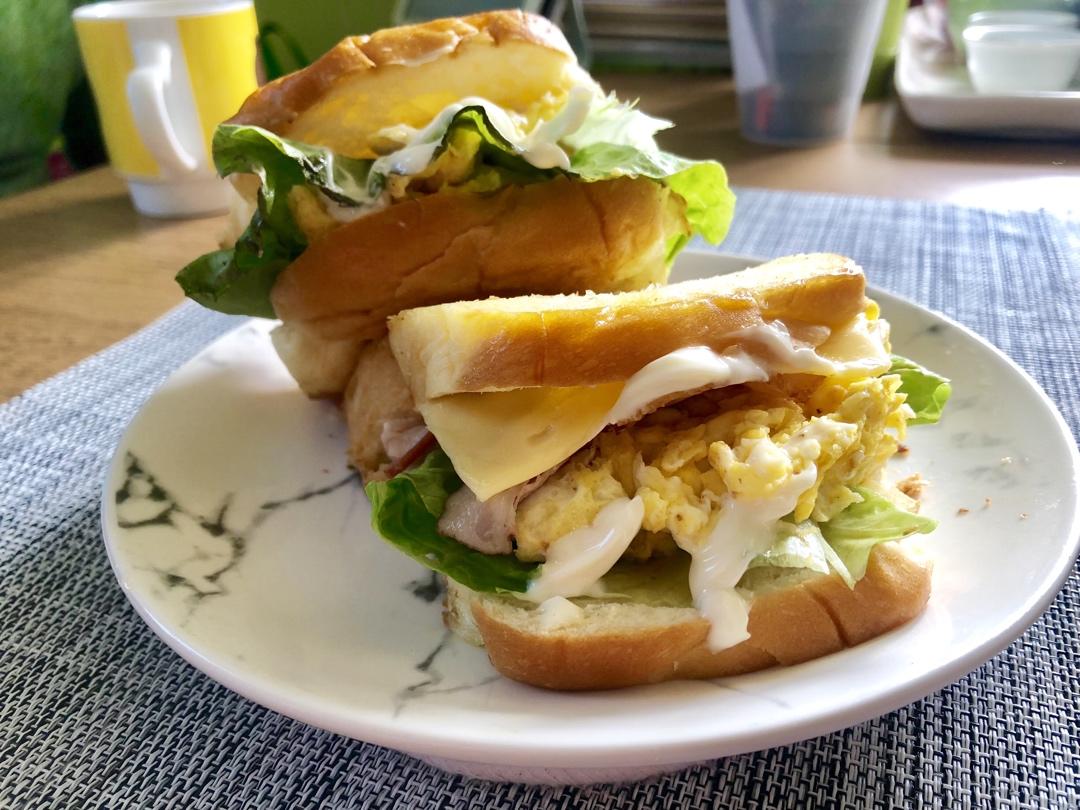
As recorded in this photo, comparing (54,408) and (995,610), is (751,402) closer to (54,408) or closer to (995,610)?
(995,610)

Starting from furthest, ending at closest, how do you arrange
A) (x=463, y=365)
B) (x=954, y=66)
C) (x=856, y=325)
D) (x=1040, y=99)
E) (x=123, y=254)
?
(x=954, y=66), (x=1040, y=99), (x=123, y=254), (x=856, y=325), (x=463, y=365)

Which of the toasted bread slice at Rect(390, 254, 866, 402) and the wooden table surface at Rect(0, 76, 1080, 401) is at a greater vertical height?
the toasted bread slice at Rect(390, 254, 866, 402)

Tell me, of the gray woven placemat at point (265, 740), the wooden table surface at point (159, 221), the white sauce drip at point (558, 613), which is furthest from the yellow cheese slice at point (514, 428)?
the wooden table surface at point (159, 221)

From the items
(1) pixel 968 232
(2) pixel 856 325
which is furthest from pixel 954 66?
(2) pixel 856 325

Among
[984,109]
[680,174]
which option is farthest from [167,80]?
[984,109]

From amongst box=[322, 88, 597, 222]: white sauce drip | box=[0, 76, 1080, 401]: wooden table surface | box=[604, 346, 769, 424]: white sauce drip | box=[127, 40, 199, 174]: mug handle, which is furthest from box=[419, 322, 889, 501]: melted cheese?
box=[127, 40, 199, 174]: mug handle

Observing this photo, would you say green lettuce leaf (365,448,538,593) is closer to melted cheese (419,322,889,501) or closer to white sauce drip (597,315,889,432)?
melted cheese (419,322,889,501)

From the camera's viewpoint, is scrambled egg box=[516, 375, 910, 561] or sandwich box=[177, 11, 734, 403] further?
sandwich box=[177, 11, 734, 403]

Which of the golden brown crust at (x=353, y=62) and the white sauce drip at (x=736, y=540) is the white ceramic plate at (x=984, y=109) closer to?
the golden brown crust at (x=353, y=62)
